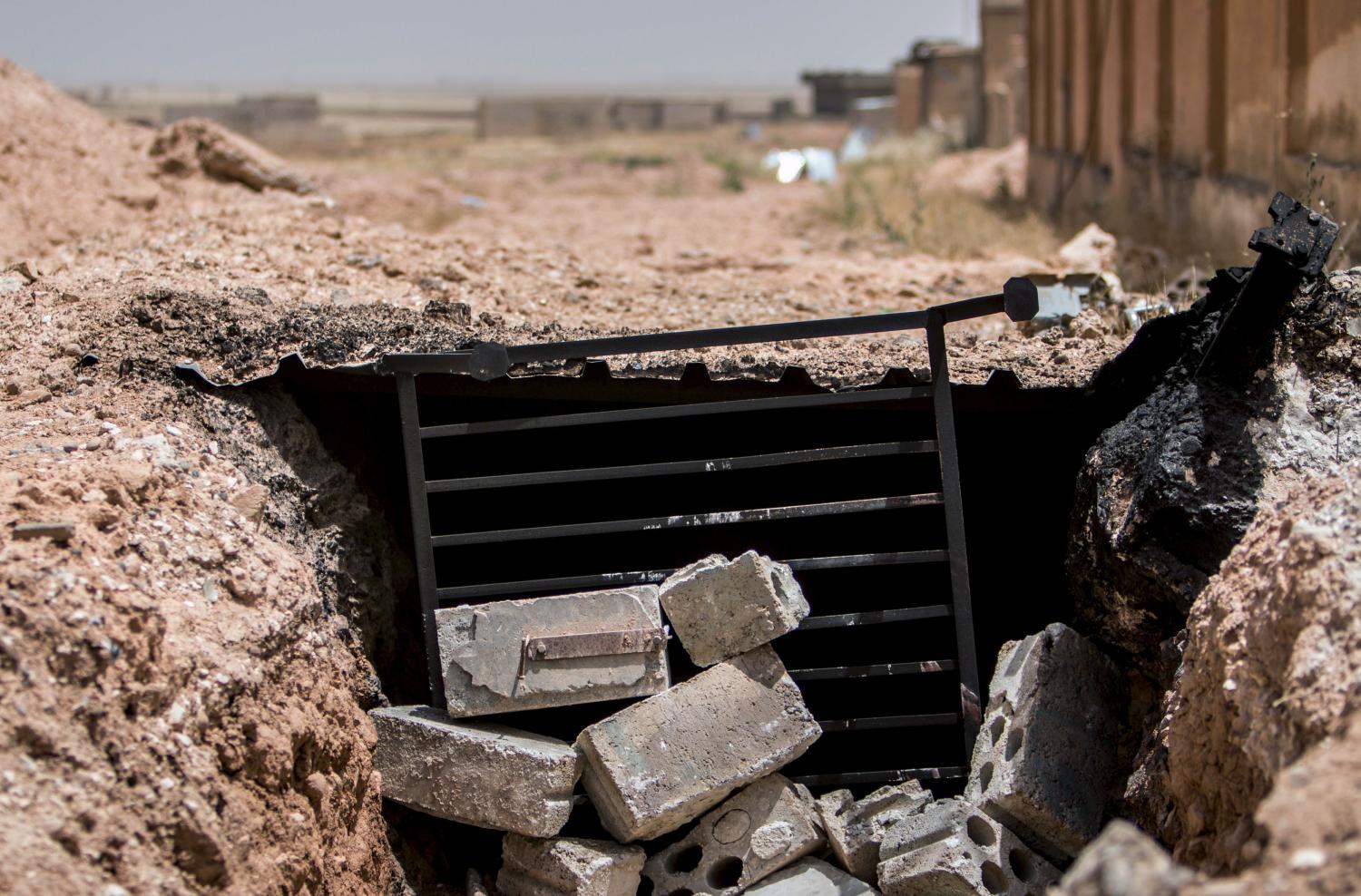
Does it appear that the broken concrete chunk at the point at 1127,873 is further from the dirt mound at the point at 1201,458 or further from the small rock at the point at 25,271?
the small rock at the point at 25,271

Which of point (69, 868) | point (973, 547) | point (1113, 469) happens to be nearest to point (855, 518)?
point (973, 547)

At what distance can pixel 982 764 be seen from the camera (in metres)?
4.38

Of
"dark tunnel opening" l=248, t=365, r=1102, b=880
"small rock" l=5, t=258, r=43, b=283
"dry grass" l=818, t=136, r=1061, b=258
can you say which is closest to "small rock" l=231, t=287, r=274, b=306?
"dark tunnel opening" l=248, t=365, r=1102, b=880

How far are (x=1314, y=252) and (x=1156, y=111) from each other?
8595 millimetres

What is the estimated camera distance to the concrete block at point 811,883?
14.1 feet

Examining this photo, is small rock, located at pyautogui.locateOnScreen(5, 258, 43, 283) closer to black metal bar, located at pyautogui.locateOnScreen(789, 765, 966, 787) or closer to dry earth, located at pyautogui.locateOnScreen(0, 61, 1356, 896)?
dry earth, located at pyautogui.locateOnScreen(0, 61, 1356, 896)

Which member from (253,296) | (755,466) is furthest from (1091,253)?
(253,296)

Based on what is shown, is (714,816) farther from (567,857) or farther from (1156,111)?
(1156,111)

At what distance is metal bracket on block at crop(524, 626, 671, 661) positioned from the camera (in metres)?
4.42

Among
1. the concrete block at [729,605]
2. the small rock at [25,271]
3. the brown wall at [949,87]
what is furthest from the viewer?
the brown wall at [949,87]

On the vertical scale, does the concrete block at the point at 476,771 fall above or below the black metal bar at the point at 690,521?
below

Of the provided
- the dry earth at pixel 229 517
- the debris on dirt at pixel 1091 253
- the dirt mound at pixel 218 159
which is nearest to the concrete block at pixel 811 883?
the dry earth at pixel 229 517

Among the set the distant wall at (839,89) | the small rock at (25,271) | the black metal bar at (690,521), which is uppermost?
the distant wall at (839,89)

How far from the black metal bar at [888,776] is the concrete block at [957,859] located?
1.28 ft
